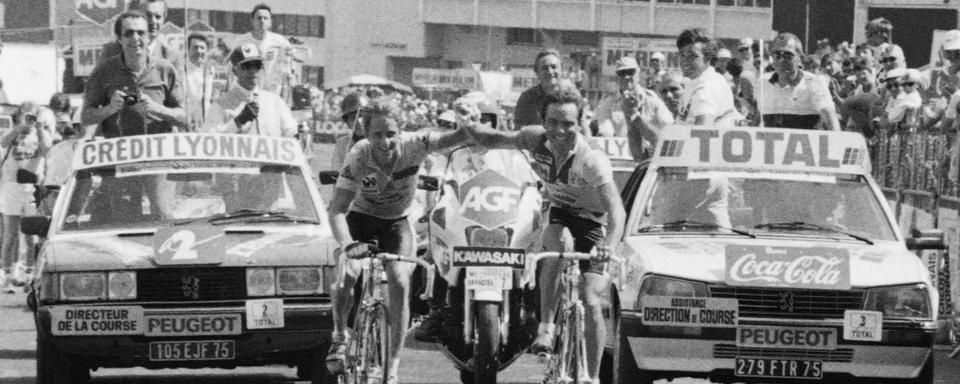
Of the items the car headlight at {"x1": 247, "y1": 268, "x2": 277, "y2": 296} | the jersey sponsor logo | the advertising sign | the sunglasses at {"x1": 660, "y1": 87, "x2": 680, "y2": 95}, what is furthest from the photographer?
the advertising sign

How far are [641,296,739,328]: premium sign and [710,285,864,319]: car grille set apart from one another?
0.07m

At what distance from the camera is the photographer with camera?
1538cm

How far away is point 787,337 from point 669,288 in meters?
0.66

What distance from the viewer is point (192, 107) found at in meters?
18.1

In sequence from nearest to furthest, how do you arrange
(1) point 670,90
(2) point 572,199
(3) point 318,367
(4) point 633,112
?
(2) point 572,199 → (3) point 318,367 → (4) point 633,112 → (1) point 670,90

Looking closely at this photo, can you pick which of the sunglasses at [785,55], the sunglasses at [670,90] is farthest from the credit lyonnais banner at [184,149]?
the sunglasses at [670,90]

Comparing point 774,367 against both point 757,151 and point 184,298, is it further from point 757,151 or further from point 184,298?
point 184,298

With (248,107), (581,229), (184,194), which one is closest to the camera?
(581,229)

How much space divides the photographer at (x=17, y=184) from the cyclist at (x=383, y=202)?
11443mm

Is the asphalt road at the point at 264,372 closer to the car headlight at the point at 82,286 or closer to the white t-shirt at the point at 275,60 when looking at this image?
the car headlight at the point at 82,286

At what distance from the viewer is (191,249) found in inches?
475

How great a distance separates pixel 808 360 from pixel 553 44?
10145 centimetres

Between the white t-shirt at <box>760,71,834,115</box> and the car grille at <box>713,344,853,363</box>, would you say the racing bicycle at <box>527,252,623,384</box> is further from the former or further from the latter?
the white t-shirt at <box>760,71,834,115</box>

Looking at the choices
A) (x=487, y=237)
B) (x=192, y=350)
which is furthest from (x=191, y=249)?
(x=487, y=237)
